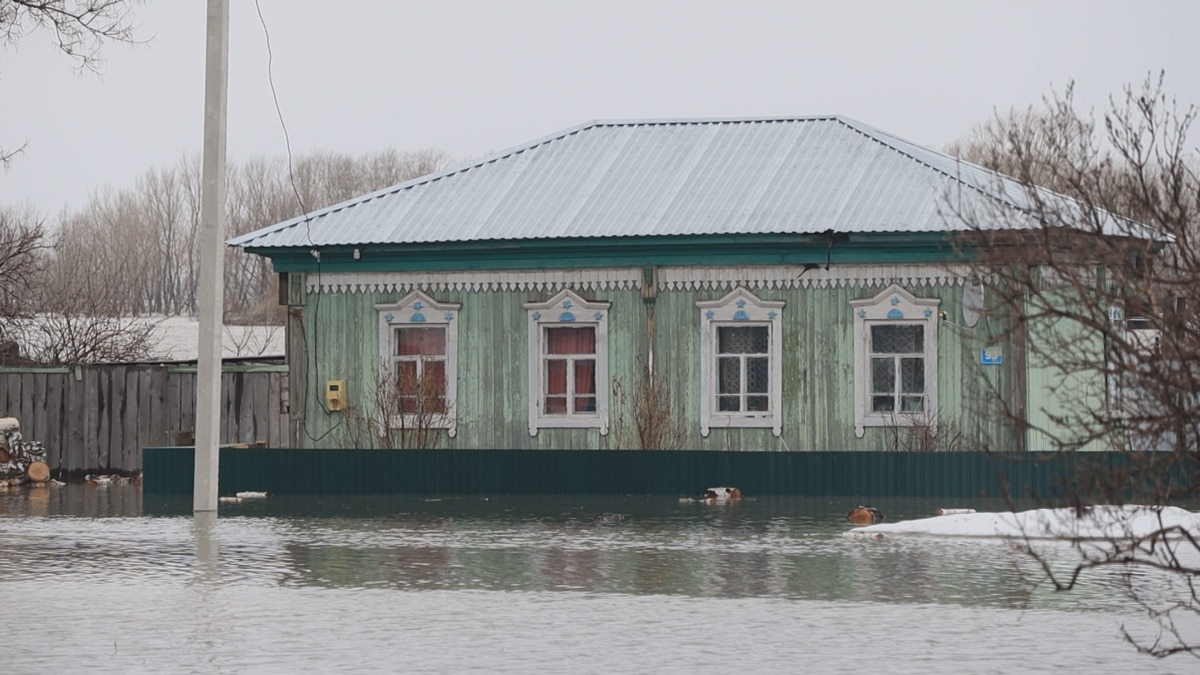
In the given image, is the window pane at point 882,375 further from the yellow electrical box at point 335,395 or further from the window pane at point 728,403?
the yellow electrical box at point 335,395

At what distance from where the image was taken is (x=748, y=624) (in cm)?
1170

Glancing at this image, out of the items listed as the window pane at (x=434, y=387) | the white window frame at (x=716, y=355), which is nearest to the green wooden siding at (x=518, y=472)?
the window pane at (x=434, y=387)

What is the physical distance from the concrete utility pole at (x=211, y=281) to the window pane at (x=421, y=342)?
8318 millimetres

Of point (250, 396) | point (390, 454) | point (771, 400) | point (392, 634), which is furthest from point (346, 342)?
point (392, 634)

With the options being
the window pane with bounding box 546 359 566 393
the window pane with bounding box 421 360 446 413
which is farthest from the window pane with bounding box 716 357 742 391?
the window pane with bounding box 421 360 446 413

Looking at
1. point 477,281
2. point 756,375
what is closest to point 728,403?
point 756,375

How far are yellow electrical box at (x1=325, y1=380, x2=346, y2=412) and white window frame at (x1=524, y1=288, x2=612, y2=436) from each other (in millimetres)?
3172

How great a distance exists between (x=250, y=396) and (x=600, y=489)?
8.91 m

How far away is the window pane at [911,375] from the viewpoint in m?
28.5

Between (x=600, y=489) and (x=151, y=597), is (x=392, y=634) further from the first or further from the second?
(x=600, y=489)

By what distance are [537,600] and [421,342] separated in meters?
17.5

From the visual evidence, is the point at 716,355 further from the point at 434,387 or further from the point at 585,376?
the point at 434,387

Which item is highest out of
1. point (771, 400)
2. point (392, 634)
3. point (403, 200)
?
point (403, 200)

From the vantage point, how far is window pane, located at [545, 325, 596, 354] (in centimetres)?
2964
